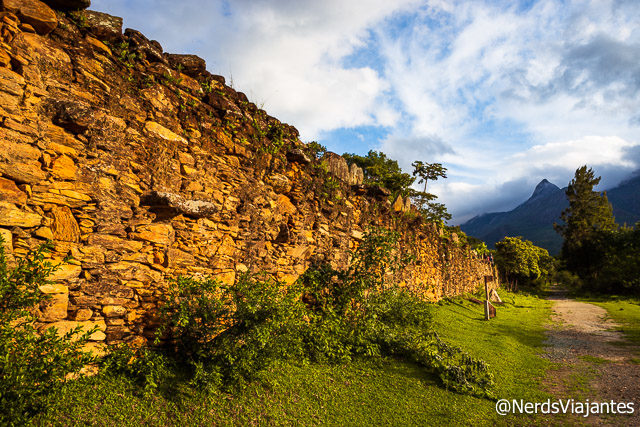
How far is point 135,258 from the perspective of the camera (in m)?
3.92

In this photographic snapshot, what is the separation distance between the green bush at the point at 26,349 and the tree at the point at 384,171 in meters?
14.9

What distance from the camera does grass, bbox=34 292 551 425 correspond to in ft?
9.93

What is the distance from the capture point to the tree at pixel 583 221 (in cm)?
3522

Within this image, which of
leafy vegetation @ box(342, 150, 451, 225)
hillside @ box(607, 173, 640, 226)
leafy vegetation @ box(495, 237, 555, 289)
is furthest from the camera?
hillside @ box(607, 173, 640, 226)

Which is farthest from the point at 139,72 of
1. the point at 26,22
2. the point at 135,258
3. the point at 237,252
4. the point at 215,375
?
the point at 215,375

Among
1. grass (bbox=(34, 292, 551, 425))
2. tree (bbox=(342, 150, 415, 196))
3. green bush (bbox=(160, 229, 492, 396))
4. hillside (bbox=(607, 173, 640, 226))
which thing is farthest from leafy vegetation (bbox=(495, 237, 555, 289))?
hillside (bbox=(607, 173, 640, 226))

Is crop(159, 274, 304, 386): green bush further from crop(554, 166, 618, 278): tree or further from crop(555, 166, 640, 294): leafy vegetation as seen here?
crop(554, 166, 618, 278): tree

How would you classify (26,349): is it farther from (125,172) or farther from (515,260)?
(515,260)

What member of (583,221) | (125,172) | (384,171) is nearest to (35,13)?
(125,172)

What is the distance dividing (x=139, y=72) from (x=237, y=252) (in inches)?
121

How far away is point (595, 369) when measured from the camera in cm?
673

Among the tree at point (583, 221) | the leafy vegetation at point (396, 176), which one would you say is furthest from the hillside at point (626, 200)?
the leafy vegetation at point (396, 176)

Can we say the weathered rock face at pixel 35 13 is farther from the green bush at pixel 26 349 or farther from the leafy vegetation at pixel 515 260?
the leafy vegetation at pixel 515 260

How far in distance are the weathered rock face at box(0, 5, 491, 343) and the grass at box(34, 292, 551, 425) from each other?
0.79 m
